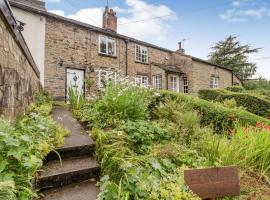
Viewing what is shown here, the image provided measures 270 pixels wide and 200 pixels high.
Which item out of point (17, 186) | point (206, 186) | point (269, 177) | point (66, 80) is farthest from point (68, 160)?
point (66, 80)

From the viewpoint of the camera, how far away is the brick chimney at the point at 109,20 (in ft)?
56.2

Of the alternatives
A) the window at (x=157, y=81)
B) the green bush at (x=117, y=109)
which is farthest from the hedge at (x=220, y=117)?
the window at (x=157, y=81)

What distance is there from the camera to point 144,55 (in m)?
18.5

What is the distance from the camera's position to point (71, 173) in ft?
10.3

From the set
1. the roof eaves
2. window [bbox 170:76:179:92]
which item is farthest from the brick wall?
window [bbox 170:76:179:92]

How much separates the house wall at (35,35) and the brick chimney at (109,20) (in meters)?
5.28

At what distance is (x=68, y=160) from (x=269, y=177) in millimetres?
3215

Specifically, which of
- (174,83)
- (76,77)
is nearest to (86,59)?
(76,77)

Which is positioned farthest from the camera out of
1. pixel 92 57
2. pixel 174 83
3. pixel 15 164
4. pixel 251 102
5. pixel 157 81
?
pixel 174 83

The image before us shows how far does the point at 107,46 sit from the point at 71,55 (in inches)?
116

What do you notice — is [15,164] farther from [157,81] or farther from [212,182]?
[157,81]

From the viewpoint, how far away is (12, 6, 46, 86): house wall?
1219 cm

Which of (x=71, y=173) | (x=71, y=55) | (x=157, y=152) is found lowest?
(x=71, y=173)

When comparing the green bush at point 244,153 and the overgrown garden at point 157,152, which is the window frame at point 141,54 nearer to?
the overgrown garden at point 157,152
